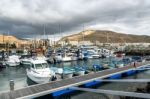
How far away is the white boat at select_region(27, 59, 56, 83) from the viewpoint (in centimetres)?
2605

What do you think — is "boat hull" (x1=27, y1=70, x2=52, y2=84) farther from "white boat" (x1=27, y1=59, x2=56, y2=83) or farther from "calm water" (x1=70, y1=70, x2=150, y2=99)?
"calm water" (x1=70, y1=70, x2=150, y2=99)

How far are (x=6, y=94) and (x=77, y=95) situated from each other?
6816mm

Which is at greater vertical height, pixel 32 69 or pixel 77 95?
pixel 32 69

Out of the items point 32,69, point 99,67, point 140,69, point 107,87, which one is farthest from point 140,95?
point 99,67

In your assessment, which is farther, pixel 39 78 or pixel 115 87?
pixel 115 87

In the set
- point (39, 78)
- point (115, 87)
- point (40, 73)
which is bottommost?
point (115, 87)

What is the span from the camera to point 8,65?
208 feet

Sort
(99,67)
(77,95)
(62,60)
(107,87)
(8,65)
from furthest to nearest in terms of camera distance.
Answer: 1. (62,60)
2. (8,65)
3. (99,67)
4. (107,87)
5. (77,95)

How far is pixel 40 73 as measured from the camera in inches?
1045

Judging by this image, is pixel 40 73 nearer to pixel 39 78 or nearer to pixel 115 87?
pixel 39 78

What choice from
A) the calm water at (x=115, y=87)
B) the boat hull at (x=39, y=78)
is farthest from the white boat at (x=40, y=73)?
the calm water at (x=115, y=87)

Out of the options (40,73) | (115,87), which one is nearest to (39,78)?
(40,73)

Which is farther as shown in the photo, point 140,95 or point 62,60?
point 62,60

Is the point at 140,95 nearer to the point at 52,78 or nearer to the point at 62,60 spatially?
the point at 52,78
